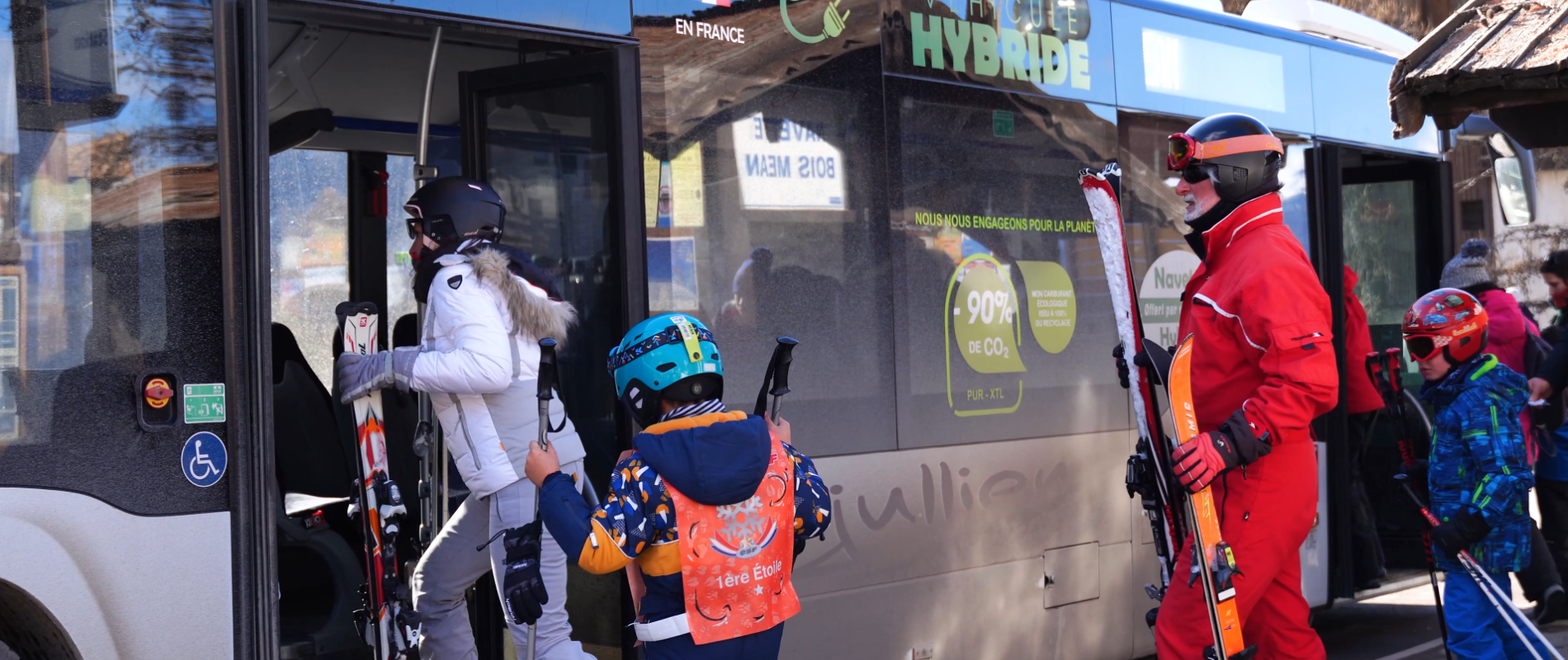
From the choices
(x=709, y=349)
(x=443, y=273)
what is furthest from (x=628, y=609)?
(x=709, y=349)

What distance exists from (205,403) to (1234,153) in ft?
9.43

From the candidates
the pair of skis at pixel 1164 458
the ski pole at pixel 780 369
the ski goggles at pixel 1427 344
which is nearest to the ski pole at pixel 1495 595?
the ski goggles at pixel 1427 344

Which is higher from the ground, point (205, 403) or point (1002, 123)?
point (1002, 123)

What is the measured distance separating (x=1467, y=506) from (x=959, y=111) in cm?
225

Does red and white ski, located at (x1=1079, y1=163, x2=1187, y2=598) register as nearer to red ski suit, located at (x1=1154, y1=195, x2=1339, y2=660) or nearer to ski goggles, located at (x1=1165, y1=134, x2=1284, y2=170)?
red ski suit, located at (x1=1154, y1=195, x2=1339, y2=660)

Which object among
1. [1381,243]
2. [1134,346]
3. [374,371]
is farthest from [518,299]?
[1381,243]

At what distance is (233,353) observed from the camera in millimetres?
3344

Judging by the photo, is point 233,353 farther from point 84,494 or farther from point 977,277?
point 977,277

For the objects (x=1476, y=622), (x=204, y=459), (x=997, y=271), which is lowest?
(x=1476, y=622)

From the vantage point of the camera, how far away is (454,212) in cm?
421

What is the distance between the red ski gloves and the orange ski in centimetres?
5

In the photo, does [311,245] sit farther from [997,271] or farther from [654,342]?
[654,342]

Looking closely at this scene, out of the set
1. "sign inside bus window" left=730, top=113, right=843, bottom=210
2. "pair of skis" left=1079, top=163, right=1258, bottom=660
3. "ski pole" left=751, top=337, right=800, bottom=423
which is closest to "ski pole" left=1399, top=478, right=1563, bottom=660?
"pair of skis" left=1079, top=163, right=1258, bottom=660

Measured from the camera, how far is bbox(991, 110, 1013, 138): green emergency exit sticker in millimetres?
5359
